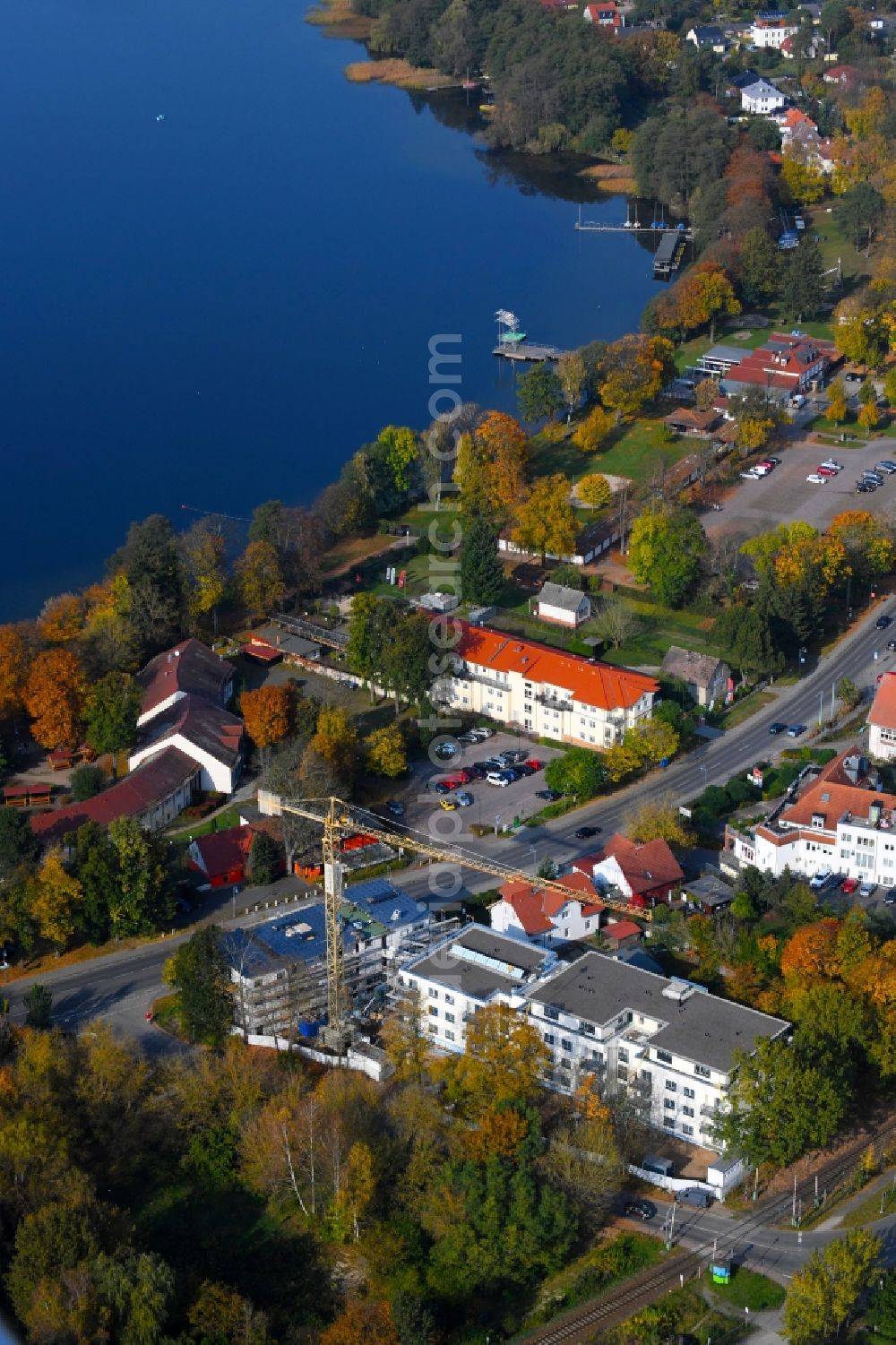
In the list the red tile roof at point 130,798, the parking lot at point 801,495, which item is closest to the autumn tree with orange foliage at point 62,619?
the red tile roof at point 130,798

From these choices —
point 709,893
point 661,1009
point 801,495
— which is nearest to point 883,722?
point 709,893

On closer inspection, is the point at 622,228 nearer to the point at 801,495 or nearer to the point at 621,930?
the point at 801,495

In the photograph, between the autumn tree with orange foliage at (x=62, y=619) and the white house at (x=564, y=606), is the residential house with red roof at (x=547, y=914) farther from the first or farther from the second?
the autumn tree with orange foliage at (x=62, y=619)

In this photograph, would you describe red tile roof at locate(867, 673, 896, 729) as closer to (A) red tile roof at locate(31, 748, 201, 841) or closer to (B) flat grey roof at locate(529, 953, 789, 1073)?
(B) flat grey roof at locate(529, 953, 789, 1073)

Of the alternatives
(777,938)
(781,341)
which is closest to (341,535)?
(781,341)

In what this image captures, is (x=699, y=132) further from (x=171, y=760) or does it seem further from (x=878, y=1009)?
(x=878, y=1009)

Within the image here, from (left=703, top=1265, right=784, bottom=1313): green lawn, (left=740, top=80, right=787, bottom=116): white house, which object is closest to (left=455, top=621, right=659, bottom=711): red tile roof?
(left=703, top=1265, right=784, bottom=1313): green lawn
